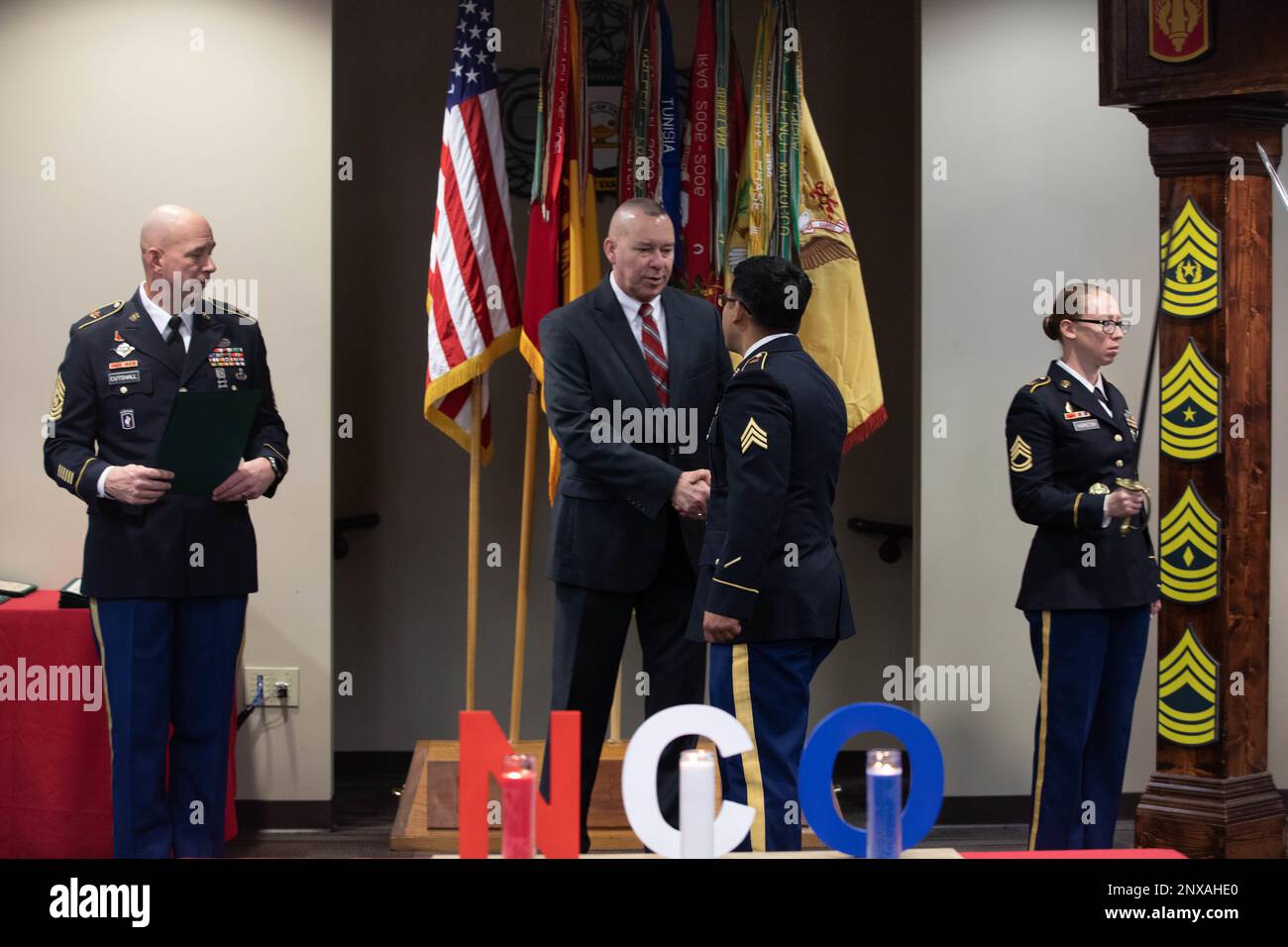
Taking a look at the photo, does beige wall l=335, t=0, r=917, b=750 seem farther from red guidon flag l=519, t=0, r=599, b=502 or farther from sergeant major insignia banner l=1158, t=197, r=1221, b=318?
sergeant major insignia banner l=1158, t=197, r=1221, b=318

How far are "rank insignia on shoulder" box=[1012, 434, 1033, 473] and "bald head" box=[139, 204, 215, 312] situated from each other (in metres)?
1.92

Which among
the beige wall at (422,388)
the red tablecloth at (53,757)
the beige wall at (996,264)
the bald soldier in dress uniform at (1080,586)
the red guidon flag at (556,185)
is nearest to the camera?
the bald soldier in dress uniform at (1080,586)

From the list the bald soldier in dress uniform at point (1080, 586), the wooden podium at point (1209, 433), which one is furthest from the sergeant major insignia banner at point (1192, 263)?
the bald soldier in dress uniform at point (1080, 586)

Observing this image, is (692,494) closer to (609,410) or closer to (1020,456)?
(609,410)

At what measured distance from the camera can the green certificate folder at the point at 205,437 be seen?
328 centimetres

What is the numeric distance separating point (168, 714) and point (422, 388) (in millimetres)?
1691

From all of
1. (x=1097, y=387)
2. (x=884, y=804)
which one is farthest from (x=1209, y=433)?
(x=884, y=804)

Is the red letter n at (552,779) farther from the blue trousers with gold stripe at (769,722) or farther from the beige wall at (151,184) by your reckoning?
the beige wall at (151,184)

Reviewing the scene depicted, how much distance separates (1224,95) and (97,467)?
2695 mm

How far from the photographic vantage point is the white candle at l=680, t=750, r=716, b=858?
6.40ft

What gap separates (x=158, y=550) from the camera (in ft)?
11.4

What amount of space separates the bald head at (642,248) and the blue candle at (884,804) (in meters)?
1.78
